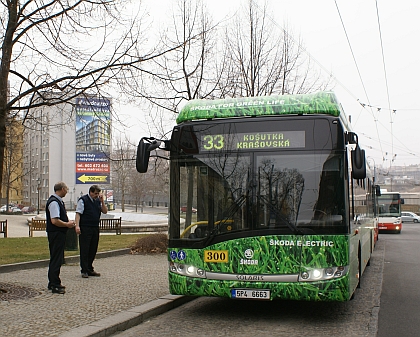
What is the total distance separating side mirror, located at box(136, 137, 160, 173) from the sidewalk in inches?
80.5

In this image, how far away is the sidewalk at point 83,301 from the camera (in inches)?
266

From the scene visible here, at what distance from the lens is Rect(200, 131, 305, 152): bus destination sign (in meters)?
7.62

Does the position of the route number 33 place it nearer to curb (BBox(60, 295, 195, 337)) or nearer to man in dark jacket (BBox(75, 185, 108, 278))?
curb (BBox(60, 295, 195, 337))

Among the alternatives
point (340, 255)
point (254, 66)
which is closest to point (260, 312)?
point (340, 255)

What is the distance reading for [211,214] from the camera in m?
7.73

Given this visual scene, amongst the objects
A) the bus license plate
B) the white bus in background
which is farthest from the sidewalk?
the white bus in background

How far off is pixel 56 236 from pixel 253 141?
3879mm

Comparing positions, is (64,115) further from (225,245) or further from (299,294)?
(299,294)

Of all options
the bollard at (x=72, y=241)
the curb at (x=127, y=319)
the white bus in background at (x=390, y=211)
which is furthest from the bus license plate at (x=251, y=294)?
the white bus in background at (x=390, y=211)

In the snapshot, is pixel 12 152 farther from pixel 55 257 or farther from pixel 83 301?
pixel 83 301

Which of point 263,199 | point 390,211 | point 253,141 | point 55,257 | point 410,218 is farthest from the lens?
point 410,218

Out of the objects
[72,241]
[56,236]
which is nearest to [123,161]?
[72,241]

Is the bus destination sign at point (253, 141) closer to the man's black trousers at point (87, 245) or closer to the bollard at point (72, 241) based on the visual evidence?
the man's black trousers at point (87, 245)

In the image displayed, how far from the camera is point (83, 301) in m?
8.45
